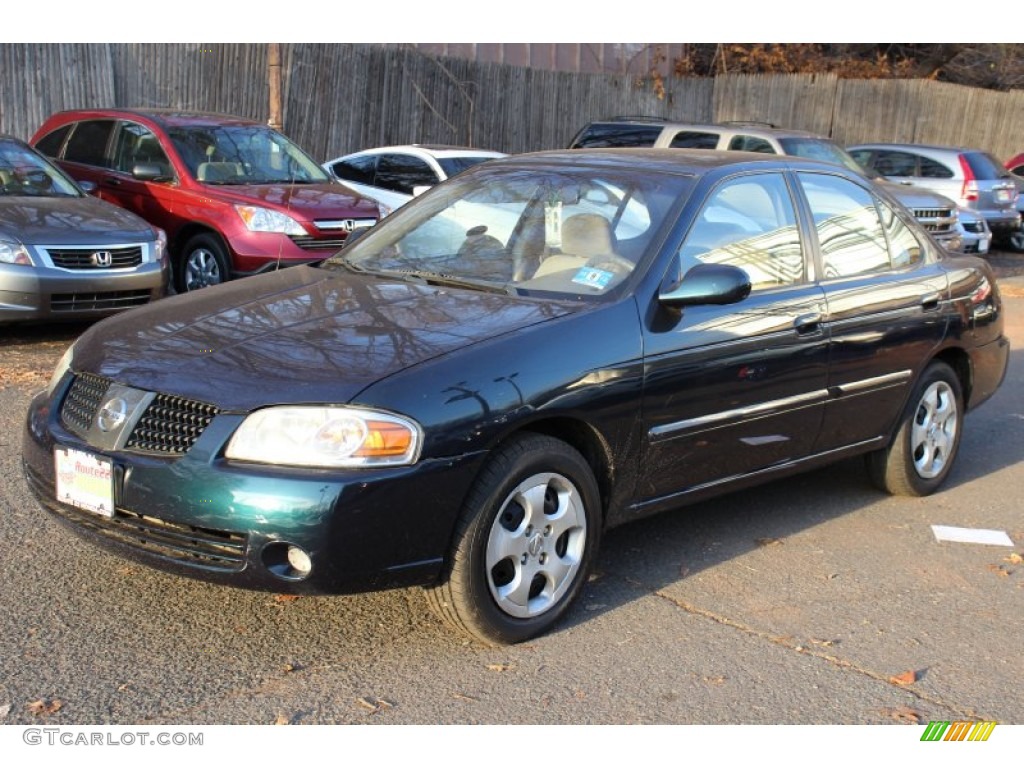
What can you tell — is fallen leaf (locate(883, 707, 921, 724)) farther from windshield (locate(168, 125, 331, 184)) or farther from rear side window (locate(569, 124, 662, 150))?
rear side window (locate(569, 124, 662, 150))

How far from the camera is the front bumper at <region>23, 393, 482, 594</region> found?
12.5 ft

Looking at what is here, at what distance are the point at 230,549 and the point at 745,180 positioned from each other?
2842mm

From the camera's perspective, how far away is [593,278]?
4.87m

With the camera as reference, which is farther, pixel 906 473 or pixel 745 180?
pixel 906 473

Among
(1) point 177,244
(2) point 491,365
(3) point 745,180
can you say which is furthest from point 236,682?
(1) point 177,244

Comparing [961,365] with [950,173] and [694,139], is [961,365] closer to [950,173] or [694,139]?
[694,139]

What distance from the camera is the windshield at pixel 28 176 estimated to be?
9.77 meters

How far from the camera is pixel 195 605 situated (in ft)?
14.7

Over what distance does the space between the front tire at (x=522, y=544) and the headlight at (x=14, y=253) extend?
18.4 ft

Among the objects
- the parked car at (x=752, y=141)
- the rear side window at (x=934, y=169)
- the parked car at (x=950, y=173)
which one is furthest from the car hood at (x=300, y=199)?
the rear side window at (x=934, y=169)

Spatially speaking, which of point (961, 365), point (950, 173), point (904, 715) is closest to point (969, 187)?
point (950, 173)

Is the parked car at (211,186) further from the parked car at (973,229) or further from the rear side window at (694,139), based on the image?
the parked car at (973,229)

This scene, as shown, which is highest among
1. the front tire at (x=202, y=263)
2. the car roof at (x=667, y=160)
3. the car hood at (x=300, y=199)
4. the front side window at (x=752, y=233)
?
the car roof at (x=667, y=160)

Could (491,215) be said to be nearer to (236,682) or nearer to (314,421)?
(314,421)
